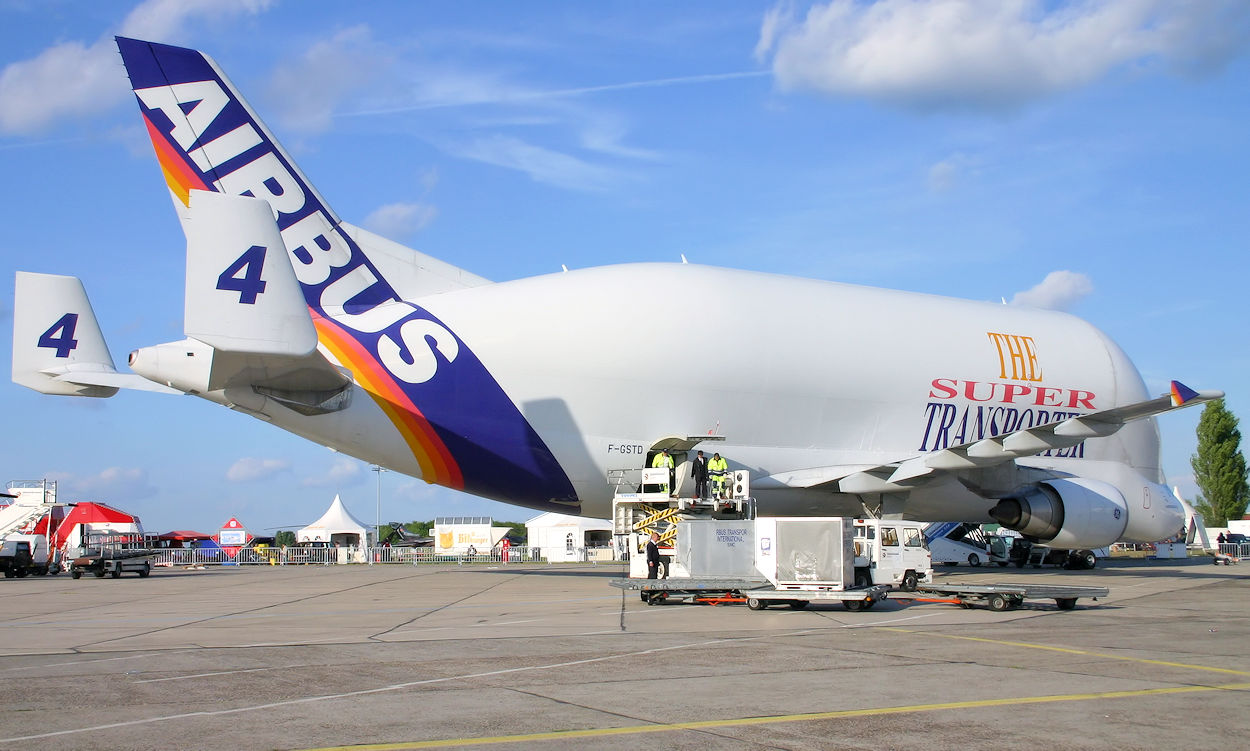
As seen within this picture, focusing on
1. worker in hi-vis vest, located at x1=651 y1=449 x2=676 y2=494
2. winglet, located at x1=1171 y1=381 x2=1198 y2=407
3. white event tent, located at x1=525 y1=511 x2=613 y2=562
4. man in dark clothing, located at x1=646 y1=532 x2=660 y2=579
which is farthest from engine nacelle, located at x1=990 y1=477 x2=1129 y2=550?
white event tent, located at x1=525 y1=511 x2=613 y2=562

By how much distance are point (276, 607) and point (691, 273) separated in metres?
12.6

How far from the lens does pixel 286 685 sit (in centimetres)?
1001

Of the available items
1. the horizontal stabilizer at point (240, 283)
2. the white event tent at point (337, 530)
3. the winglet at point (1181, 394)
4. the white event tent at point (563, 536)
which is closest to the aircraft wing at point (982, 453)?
the winglet at point (1181, 394)

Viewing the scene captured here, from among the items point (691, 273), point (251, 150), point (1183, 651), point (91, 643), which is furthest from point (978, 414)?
point (91, 643)

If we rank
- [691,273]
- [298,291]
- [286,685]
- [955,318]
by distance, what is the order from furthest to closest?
[955,318], [691,273], [298,291], [286,685]

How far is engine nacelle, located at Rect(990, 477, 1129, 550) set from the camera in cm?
2859

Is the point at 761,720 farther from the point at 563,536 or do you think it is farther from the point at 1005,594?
the point at 563,536

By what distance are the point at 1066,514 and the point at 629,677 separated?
70.8ft

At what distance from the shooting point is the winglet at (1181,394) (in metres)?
21.3

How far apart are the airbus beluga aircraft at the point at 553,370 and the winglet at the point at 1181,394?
1.8 inches

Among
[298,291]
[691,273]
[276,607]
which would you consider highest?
[691,273]

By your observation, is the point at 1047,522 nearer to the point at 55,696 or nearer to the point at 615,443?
the point at 615,443

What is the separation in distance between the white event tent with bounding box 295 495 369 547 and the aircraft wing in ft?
146

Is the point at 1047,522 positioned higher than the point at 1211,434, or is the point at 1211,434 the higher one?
the point at 1211,434
